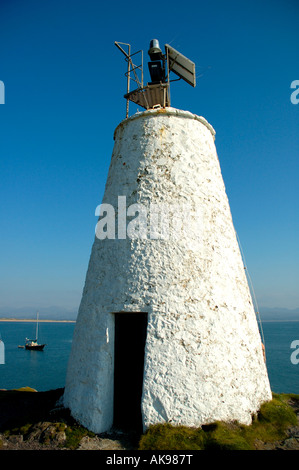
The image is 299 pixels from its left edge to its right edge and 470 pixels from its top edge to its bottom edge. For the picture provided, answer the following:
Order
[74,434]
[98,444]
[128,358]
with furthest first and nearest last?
[128,358] → [74,434] → [98,444]

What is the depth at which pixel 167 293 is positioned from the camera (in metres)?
5.81

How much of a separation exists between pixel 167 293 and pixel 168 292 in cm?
3

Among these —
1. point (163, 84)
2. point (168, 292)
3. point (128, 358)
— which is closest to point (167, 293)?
point (168, 292)

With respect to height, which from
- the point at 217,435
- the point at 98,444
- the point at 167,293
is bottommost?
the point at 98,444

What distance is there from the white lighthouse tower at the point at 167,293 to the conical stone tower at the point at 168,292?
2 centimetres

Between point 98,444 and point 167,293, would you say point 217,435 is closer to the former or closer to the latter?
point 98,444

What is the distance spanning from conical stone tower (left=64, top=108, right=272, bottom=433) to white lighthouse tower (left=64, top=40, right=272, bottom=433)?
0.02 m

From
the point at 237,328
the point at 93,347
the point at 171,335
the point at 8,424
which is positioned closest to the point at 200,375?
the point at 171,335

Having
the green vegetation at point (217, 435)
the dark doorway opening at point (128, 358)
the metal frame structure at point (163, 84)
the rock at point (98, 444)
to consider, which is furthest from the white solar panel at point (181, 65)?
the rock at point (98, 444)

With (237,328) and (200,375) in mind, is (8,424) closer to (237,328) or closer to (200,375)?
(200,375)

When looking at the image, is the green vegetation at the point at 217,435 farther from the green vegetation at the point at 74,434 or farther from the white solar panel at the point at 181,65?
the white solar panel at the point at 181,65

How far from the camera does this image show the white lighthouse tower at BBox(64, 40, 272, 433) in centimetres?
541

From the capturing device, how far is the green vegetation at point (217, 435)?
4.71 metres

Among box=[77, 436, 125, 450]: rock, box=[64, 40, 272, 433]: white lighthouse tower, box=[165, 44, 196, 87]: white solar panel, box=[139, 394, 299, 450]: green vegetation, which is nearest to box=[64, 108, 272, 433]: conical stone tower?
box=[64, 40, 272, 433]: white lighthouse tower
